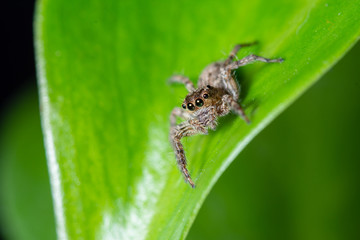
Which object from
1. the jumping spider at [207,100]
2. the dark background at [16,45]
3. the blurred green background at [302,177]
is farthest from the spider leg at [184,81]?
the dark background at [16,45]

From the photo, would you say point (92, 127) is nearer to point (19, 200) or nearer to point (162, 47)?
point (162, 47)

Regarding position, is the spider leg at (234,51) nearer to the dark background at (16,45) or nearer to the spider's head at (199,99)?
the spider's head at (199,99)

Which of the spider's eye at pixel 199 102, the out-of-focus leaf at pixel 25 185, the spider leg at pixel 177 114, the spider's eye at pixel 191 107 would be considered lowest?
the spider leg at pixel 177 114

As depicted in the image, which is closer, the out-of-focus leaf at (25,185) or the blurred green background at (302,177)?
the blurred green background at (302,177)

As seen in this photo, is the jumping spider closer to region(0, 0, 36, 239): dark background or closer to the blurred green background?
the blurred green background

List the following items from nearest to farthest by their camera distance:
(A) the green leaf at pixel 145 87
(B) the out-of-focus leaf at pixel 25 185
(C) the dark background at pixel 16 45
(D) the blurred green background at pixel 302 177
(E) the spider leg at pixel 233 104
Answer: (A) the green leaf at pixel 145 87
(E) the spider leg at pixel 233 104
(D) the blurred green background at pixel 302 177
(B) the out-of-focus leaf at pixel 25 185
(C) the dark background at pixel 16 45

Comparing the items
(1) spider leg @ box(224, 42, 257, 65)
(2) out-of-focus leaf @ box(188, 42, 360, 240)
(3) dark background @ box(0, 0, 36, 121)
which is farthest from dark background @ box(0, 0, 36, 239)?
(2) out-of-focus leaf @ box(188, 42, 360, 240)

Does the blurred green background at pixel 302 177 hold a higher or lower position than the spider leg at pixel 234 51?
lower
